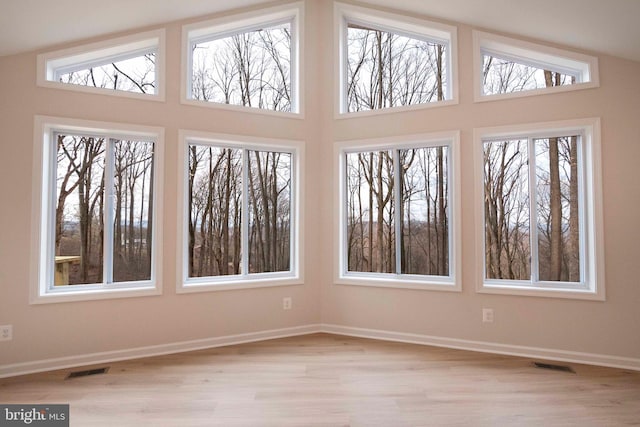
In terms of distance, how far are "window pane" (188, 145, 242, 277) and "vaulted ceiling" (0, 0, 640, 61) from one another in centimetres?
127

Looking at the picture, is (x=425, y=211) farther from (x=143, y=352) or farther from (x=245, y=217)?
(x=143, y=352)

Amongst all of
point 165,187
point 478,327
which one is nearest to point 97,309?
point 165,187

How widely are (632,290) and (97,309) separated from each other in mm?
4613

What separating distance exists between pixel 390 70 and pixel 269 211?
206 centimetres

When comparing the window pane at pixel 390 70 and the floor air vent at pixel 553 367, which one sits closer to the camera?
the floor air vent at pixel 553 367

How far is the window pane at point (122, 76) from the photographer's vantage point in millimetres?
3615

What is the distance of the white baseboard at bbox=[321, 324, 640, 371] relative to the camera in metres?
3.35

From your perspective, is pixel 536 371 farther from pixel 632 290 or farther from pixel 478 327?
pixel 632 290

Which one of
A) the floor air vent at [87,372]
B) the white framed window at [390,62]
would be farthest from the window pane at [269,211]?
the floor air vent at [87,372]

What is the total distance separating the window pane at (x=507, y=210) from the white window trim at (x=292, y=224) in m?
1.93

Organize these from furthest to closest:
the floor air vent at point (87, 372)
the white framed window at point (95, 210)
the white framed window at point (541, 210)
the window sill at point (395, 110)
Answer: the window sill at point (395, 110), the white framed window at point (541, 210), the white framed window at point (95, 210), the floor air vent at point (87, 372)

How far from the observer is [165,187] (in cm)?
378

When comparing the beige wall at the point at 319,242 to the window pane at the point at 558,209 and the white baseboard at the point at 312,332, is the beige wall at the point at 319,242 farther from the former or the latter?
the window pane at the point at 558,209

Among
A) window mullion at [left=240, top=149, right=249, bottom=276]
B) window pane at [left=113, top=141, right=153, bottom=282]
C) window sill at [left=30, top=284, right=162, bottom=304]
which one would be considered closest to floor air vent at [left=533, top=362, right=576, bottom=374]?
window mullion at [left=240, top=149, right=249, bottom=276]
